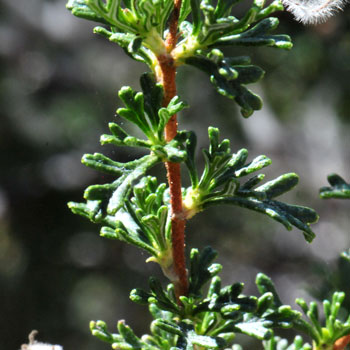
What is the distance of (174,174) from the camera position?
44.9 inches

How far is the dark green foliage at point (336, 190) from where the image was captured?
1238 millimetres

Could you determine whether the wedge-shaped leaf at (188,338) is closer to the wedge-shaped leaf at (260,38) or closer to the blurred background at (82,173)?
the wedge-shaped leaf at (260,38)

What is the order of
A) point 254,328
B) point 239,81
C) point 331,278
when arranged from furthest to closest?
point 331,278
point 254,328
point 239,81

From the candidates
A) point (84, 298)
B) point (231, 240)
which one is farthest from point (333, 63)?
point (84, 298)

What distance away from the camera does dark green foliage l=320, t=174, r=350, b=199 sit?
124 cm

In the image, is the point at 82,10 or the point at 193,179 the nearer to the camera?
the point at 82,10

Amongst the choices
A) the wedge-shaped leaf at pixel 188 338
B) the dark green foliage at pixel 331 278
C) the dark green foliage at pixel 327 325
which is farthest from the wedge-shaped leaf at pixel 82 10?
the dark green foliage at pixel 331 278

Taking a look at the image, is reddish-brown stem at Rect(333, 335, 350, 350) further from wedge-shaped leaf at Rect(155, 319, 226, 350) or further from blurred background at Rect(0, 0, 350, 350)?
blurred background at Rect(0, 0, 350, 350)

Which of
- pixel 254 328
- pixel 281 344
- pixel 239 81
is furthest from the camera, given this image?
pixel 281 344

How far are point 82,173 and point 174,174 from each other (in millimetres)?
3018

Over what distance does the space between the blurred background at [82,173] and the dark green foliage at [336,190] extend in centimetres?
260

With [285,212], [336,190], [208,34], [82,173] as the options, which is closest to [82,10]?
[208,34]

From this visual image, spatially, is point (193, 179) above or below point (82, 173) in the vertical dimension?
below

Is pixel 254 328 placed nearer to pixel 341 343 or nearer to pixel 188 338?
pixel 188 338
